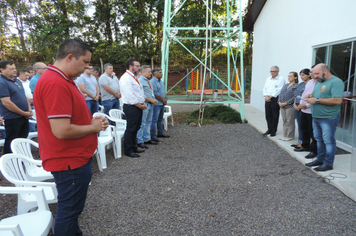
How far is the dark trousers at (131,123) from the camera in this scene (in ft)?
15.1

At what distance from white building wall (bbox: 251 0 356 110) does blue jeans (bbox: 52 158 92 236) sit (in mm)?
5340

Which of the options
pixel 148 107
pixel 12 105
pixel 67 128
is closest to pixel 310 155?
pixel 148 107

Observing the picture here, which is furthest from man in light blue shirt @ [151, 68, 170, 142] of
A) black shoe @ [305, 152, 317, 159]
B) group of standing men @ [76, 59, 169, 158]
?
black shoe @ [305, 152, 317, 159]

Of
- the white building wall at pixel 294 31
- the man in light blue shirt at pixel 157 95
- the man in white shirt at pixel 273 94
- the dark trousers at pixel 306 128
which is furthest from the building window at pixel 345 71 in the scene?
the man in light blue shirt at pixel 157 95

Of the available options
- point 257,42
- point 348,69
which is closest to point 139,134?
point 348,69

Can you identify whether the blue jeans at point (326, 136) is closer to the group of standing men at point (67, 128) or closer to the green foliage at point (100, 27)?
the group of standing men at point (67, 128)

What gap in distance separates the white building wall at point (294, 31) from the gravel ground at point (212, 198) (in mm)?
2967

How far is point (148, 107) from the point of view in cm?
542

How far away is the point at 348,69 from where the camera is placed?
4.96 metres

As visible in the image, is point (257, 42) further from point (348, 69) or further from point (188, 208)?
point (188, 208)

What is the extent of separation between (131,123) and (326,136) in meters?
3.41

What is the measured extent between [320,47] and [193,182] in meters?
4.77

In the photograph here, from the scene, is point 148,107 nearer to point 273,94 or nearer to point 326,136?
point 273,94

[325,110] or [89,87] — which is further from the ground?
[89,87]
